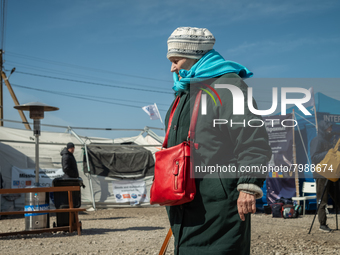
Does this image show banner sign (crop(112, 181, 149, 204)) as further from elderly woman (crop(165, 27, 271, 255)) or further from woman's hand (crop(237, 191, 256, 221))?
woman's hand (crop(237, 191, 256, 221))

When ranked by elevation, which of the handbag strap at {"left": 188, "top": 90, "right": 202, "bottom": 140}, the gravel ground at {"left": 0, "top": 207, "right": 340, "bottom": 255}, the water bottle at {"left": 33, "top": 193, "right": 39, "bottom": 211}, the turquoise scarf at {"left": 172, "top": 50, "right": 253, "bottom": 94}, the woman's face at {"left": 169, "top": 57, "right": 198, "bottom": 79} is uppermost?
the woman's face at {"left": 169, "top": 57, "right": 198, "bottom": 79}

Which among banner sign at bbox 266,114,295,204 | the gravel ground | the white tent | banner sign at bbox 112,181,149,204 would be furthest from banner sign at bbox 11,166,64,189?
banner sign at bbox 266,114,295,204

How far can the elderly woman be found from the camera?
2.20 meters

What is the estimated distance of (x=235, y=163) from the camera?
2.31 meters

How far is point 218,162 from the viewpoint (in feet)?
7.61

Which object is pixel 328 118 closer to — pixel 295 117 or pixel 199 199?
pixel 295 117

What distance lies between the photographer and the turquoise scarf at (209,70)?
2475mm

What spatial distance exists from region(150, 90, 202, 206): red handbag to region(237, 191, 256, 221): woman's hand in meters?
0.29

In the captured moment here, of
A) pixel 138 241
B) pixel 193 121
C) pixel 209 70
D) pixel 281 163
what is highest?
pixel 209 70

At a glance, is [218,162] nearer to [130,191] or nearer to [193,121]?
[193,121]

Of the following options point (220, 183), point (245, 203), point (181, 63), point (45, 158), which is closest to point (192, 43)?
point (181, 63)

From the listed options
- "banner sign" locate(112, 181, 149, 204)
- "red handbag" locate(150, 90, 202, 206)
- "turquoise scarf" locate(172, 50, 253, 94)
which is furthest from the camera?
"banner sign" locate(112, 181, 149, 204)

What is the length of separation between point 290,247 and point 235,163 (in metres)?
4.19

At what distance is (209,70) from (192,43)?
0.83 feet
